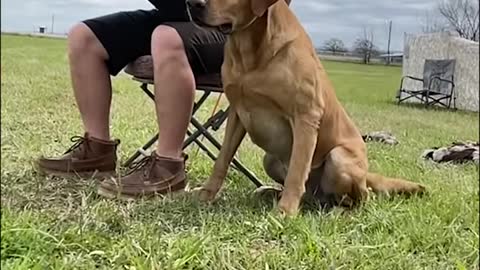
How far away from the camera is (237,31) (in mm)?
→ 1659

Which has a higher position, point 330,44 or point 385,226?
point 330,44

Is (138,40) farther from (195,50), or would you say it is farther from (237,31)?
(237,31)

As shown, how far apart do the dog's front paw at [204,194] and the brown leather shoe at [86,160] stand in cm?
30

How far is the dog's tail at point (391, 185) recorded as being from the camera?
1761mm

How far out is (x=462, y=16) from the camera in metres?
1.12

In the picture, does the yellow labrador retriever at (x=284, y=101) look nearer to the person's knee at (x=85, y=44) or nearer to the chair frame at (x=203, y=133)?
the chair frame at (x=203, y=133)

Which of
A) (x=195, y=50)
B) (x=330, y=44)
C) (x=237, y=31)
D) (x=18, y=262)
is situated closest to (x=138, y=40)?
(x=195, y=50)

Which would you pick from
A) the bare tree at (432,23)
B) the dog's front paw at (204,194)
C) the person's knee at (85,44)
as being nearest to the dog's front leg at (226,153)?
the dog's front paw at (204,194)

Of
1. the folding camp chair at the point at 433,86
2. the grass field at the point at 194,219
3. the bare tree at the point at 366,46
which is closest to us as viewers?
the grass field at the point at 194,219

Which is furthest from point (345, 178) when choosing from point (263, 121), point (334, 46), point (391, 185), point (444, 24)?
point (444, 24)

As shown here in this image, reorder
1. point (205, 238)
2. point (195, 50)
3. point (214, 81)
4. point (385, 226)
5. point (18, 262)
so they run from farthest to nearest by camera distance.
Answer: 1. point (214, 81)
2. point (195, 50)
3. point (385, 226)
4. point (205, 238)
5. point (18, 262)

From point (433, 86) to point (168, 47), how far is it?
89cm

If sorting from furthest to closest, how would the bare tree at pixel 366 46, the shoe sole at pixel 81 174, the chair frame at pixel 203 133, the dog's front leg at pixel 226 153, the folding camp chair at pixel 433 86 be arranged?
the chair frame at pixel 203 133, the folding camp chair at pixel 433 86, the dog's front leg at pixel 226 153, the shoe sole at pixel 81 174, the bare tree at pixel 366 46

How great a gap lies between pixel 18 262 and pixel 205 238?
40 centimetres
